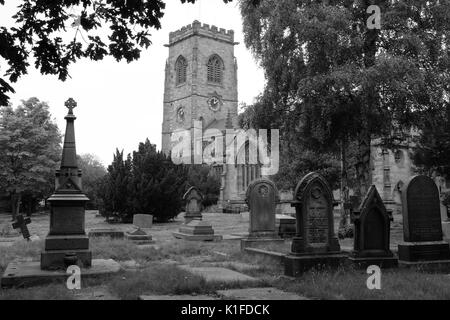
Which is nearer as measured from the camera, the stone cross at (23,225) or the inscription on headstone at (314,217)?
the inscription on headstone at (314,217)

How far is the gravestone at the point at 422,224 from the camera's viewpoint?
28.2ft

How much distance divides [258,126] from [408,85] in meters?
5.48

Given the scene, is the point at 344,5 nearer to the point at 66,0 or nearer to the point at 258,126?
the point at 258,126

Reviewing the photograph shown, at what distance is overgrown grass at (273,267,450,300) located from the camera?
577 cm

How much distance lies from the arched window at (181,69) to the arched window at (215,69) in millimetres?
3847

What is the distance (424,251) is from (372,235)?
111 cm

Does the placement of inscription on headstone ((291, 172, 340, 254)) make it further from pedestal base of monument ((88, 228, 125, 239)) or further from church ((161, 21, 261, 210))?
church ((161, 21, 261, 210))

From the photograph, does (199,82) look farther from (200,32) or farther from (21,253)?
(21,253)

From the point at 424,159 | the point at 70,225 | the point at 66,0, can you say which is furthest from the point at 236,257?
the point at 424,159

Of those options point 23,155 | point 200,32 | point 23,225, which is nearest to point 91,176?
point 200,32

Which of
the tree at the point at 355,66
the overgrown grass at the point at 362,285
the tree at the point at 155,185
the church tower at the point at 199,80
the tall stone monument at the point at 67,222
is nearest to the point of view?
the overgrown grass at the point at 362,285

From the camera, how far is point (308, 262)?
7.83 metres

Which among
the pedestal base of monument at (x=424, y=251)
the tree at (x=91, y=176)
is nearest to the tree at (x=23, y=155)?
the tree at (x=91, y=176)

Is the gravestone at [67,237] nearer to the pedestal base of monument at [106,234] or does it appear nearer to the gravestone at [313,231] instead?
the gravestone at [313,231]
